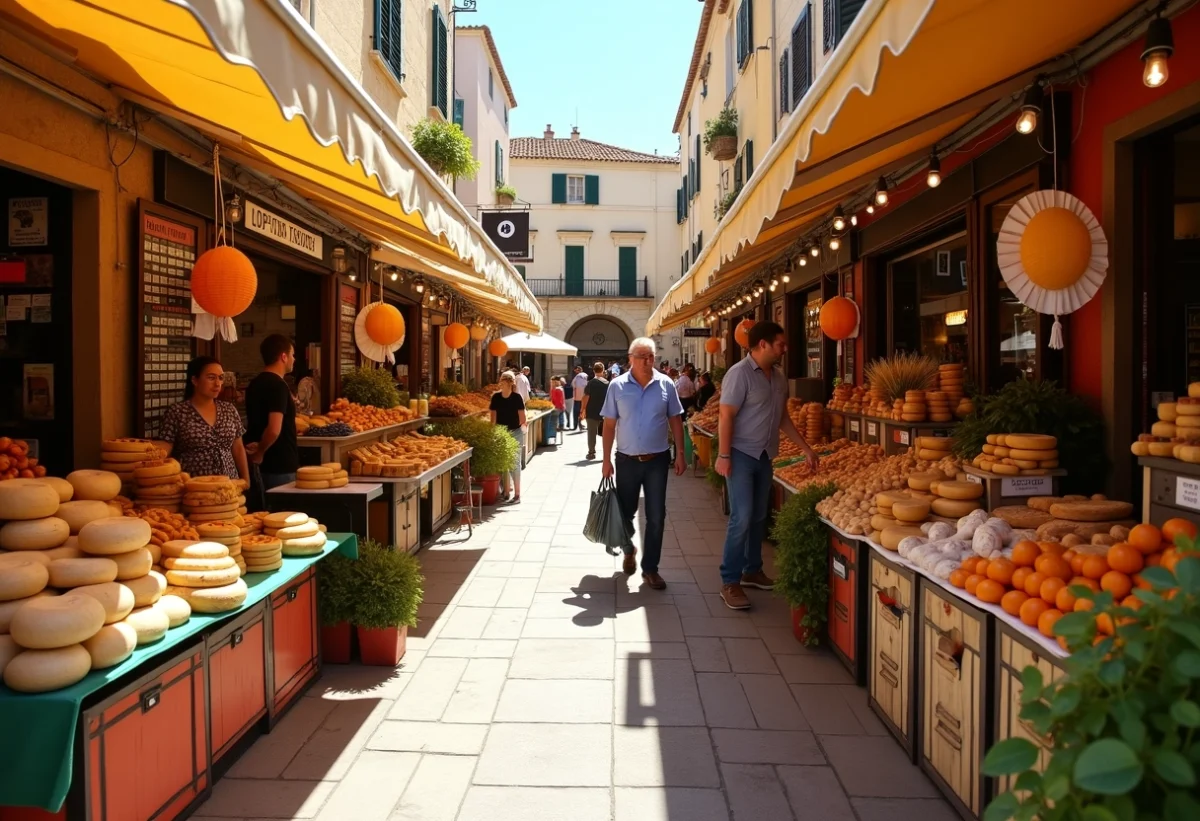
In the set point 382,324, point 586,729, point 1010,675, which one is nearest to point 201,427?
point 586,729

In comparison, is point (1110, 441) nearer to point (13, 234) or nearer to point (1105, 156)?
point (1105, 156)

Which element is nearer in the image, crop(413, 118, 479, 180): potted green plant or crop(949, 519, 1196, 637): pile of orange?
crop(949, 519, 1196, 637): pile of orange

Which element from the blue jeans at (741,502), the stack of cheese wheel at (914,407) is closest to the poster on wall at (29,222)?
the blue jeans at (741,502)

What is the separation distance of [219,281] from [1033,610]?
4.37 meters

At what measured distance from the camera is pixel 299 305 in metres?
9.10

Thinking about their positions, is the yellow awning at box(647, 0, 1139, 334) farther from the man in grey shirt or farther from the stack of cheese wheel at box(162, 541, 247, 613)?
the stack of cheese wheel at box(162, 541, 247, 613)

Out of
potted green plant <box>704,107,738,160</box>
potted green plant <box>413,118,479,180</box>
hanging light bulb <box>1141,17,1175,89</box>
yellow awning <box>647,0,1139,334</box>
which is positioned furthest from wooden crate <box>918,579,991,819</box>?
potted green plant <box>704,107,738,160</box>

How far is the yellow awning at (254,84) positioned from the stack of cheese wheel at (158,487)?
6.17ft

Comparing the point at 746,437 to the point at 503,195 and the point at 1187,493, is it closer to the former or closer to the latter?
the point at 1187,493

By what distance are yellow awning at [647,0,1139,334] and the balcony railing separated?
112ft

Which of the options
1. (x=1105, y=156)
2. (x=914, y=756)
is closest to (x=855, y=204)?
(x=1105, y=156)

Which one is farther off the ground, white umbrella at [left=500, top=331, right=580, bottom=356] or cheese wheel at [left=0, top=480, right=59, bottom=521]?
white umbrella at [left=500, top=331, right=580, bottom=356]

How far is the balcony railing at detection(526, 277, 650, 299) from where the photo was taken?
40.1 metres

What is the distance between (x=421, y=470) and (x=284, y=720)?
3.09m
